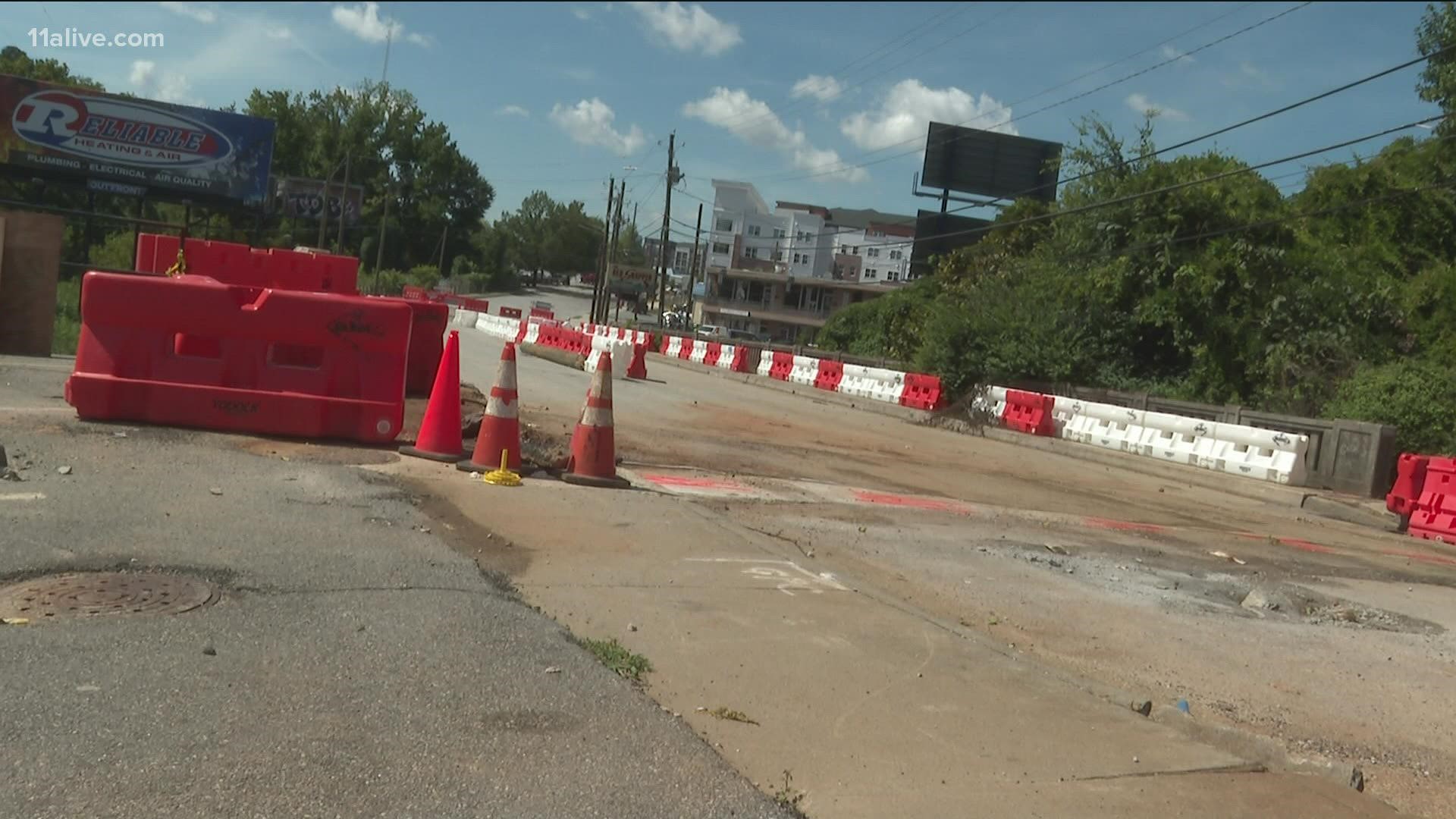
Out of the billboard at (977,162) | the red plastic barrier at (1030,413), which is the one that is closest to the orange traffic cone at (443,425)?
the red plastic barrier at (1030,413)

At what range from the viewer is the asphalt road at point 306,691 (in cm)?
406

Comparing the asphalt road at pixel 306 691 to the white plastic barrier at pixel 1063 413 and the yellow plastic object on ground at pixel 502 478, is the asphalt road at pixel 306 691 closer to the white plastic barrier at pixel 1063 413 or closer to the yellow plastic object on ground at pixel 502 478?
the yellow plastic object on ground at pixel 502 478

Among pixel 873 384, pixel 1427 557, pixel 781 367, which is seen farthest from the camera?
pixel 781 367

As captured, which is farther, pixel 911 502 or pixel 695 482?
pixel 911 502

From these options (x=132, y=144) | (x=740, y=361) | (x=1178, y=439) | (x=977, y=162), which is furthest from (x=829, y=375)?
(x=977, y=162)

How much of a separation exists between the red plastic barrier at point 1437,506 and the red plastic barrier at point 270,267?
12456 mm

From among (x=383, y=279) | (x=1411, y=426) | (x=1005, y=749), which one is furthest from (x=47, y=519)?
(x=383, y=279)

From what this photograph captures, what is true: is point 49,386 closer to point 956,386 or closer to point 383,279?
point 956,386

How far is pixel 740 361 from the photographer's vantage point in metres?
38.1

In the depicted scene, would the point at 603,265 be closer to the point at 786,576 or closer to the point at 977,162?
the point at 977,162

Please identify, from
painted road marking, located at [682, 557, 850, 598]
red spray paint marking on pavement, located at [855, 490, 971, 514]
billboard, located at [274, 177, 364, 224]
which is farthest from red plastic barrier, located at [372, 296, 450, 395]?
billboard, located at [274, 177, 364, 224]

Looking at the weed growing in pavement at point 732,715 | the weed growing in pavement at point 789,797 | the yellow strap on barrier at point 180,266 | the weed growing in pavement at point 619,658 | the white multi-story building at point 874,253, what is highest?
the white multi-story building at point 874,253

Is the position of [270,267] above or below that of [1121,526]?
above

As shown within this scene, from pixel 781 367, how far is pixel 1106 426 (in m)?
14.5
